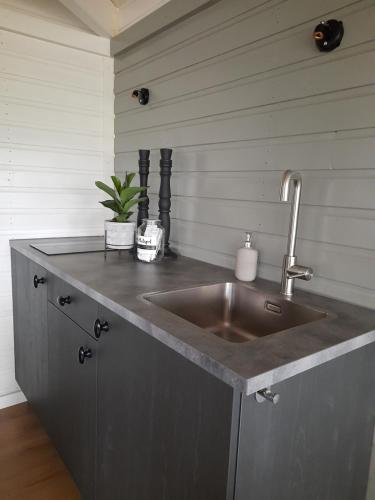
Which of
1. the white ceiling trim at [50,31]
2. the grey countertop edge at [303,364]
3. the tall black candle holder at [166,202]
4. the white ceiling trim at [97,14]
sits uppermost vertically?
the white ceiling trim at [97,14]

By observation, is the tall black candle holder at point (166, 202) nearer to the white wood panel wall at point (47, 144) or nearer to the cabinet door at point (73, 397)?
the cabinet door at point (73, 397)

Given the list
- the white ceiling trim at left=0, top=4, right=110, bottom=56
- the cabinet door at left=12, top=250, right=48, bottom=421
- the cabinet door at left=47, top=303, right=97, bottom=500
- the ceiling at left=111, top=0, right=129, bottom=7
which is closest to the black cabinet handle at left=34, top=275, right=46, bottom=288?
the cabinet door at left=12, top=250, right=48, bottom=421

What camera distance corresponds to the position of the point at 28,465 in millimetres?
1741

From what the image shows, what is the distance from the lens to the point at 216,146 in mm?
1654

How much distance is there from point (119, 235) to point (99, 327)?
0.69m

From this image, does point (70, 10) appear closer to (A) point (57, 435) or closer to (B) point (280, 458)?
(A) point (57, 435)

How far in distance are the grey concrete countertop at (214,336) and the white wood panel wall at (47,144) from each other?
2.08 feet

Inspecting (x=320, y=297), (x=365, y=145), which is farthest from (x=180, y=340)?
(x=365, y=145)

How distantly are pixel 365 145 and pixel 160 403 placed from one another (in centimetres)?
95

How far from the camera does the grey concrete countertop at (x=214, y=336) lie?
2.46 feet

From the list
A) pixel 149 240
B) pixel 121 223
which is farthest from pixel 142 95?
pixel 149 240

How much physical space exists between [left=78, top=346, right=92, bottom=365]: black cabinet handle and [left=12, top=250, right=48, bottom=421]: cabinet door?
0.45 metres

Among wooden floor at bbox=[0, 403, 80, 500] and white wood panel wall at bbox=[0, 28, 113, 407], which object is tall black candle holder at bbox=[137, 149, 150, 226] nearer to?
white wood panel wall at bbox=[0, 28, 113, 407]

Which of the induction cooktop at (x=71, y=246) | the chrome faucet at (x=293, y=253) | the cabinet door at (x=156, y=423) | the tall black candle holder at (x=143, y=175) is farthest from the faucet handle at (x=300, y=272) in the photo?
the induction cooktop at (x=71, y=246)
